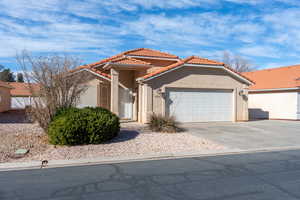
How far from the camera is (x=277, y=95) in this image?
71.6 ft

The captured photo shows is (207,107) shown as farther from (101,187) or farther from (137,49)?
(101,187)

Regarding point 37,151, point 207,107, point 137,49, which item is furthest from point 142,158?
point 137,49

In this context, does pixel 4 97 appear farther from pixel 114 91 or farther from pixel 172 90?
pixel 172 90

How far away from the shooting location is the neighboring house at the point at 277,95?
67.3 ft

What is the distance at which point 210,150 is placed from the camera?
9.47 metres

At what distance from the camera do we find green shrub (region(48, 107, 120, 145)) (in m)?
9.03

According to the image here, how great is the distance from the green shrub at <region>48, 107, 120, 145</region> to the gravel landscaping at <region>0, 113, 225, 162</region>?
29cm

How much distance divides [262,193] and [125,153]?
476 cm

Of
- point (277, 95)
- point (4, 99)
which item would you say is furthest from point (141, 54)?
point (4, 99)

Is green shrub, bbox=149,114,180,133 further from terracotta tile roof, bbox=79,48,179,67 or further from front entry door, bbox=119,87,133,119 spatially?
terracotta tile roof, bbox=79,48,179,67

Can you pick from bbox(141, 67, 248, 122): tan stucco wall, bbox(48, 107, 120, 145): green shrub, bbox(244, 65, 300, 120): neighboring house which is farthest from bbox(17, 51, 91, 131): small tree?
bbox(244, 65, 300, 120): neighboring house

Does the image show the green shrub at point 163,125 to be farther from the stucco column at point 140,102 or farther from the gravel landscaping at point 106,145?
the stucco column at point 140,102

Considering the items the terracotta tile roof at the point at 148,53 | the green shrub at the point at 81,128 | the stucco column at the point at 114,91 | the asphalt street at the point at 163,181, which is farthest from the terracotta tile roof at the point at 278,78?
the green shrub at the point at 81,128

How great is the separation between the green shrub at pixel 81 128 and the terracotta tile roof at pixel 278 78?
16147mm
